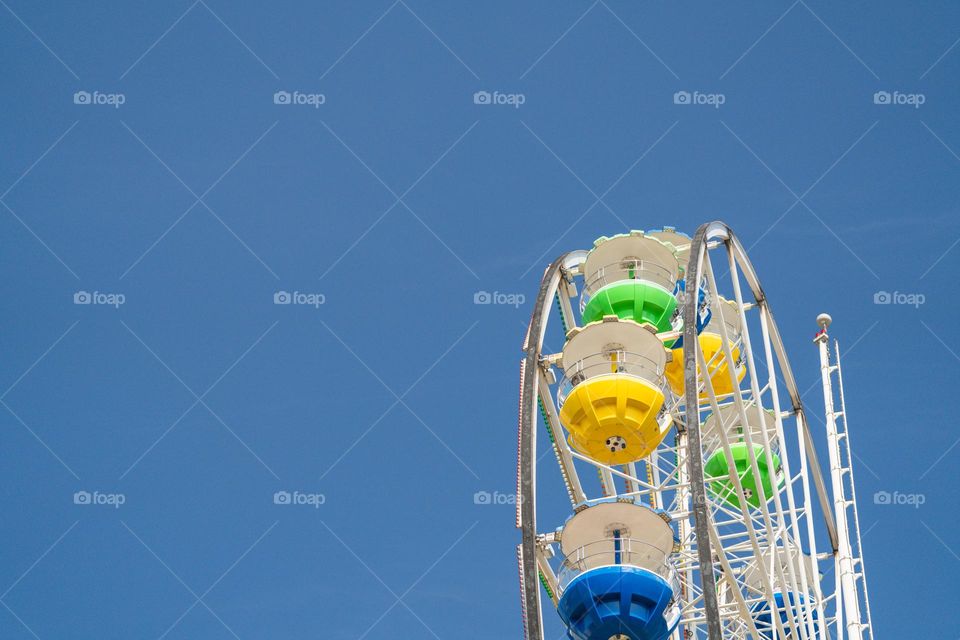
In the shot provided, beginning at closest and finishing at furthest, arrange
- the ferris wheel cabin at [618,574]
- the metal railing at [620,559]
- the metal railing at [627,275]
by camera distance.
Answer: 1. the ferris wheel cabin at [618,574]
2. the metal railing at [620,559]
3. the metal railing at [627,275]

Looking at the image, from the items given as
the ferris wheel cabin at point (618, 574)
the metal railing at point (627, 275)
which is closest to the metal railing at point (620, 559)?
the ferris wheel cabin at point (618, 574)

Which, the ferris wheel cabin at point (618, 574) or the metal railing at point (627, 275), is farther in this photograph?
the metal railing at point (627, 275)

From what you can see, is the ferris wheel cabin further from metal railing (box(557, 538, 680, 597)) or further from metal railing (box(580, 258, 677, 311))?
metal railing (box(580, 258, 677, 311))

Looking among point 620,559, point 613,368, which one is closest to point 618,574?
point 620,559

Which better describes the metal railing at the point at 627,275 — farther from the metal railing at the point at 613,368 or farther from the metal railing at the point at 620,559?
the metal railing at the point at 620,559

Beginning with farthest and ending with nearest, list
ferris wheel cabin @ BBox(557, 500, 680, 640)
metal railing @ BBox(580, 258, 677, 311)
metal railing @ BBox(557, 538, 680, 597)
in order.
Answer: metal railing @ BBox(580, 258, 677, 311) → metal railing @ BBox(557, 538, 680, 597) → ferris wheel cabin @ BBox(557, 500, 680, 640)

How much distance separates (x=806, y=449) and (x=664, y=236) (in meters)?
6.43

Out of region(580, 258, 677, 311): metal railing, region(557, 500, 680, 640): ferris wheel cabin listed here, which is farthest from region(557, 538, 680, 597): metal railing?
region(580, 258, 677, 311): metal railing

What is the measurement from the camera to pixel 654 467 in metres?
31.8

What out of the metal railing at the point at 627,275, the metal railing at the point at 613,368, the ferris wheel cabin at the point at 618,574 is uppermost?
the metal railing at the point at 627,275

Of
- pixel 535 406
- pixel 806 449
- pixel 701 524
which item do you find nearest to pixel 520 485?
pixel 535 406

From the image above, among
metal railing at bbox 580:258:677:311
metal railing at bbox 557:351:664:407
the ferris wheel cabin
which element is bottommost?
the ferris wheel cabin

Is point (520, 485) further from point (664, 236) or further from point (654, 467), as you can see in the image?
point (664, 236)

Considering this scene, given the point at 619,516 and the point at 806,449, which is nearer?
the point at 619,516
